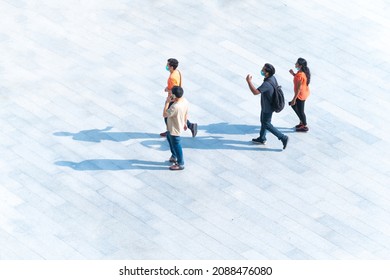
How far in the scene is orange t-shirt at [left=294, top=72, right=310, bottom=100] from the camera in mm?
18484

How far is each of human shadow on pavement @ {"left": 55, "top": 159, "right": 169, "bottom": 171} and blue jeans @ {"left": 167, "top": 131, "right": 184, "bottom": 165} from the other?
350 millimetres

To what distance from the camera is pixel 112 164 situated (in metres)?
18.2

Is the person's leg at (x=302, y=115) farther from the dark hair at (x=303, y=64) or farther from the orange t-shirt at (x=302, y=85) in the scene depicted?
the dark hair at (x=303, y=64)

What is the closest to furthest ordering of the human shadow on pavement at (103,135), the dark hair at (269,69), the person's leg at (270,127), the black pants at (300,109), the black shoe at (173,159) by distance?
the dark hair at (269,69) < the black shoe at (173,159) < the person's leg at (270,127) < the black pants at (300,109) < the human shadow on pavement at (103,135)

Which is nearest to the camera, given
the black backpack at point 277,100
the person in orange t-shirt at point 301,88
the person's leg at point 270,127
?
the black backpack at point 277,100

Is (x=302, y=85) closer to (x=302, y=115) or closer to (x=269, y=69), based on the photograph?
(x=302, y=115)

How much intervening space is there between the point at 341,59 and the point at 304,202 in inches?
210

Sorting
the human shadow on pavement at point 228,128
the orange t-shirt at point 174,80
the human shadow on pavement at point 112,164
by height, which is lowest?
the human shadow on pavement at point 112,164

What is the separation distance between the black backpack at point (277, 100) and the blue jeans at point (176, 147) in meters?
1.95

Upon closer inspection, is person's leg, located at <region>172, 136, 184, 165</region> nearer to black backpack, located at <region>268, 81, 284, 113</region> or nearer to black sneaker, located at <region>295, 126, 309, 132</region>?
black backpack, located at <region>268, 81, 284, 113</region>

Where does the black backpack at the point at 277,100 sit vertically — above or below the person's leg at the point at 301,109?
above

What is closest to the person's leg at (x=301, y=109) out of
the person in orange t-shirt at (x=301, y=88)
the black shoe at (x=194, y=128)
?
the person in orange t-shirt at (x=301, y=88)

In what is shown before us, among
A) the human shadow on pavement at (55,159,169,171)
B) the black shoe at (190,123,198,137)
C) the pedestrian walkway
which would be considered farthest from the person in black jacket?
the human shadow on pavement at (55,159,169,171)

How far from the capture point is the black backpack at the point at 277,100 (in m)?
18.0
